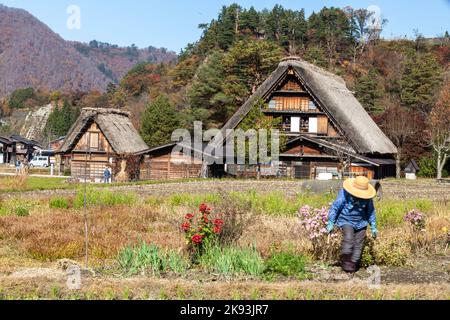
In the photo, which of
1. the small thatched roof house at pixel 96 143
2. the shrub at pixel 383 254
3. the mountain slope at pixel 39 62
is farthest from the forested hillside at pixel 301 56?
the shrub at pixel 383 254

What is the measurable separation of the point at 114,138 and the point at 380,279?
3420 cm

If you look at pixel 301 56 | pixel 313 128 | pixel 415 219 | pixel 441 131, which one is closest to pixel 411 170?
pixel 441 131

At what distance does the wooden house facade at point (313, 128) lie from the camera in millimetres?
31078

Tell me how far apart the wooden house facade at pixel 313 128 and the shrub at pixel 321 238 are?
868 inches

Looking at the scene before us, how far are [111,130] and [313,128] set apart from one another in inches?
569

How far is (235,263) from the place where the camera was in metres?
6.37

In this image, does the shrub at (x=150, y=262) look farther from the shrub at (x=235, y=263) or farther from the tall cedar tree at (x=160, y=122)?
the tall cedar tree at (x=160, y=122)

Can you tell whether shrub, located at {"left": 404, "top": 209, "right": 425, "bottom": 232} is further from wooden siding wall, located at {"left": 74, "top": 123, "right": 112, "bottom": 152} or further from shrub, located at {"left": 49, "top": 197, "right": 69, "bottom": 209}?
wooden siding wall, located at {"left": 74, "top": 123, "right": 112, "bottom": 152}

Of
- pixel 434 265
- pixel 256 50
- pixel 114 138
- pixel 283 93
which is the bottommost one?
pixel 434 265

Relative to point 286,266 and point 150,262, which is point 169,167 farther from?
point 286,266

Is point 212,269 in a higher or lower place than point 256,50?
lower

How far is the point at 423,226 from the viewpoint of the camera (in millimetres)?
8898
